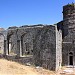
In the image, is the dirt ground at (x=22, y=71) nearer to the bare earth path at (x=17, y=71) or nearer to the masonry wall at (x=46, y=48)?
the bare earth path at (x=17, y=71)

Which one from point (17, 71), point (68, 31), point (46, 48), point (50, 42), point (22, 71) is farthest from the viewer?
point (68, 31)

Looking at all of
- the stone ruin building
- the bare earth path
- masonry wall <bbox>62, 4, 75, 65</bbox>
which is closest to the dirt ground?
the bare earth path

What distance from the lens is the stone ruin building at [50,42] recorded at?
23.1m

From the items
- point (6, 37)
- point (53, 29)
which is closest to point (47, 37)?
point (53, 29)

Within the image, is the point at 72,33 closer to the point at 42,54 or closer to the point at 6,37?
the point at 42,54

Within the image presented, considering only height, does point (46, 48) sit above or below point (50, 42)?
below

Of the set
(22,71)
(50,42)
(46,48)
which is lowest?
(22,71)

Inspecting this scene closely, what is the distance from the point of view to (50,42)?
915 inches

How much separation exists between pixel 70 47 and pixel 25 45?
30.5ft

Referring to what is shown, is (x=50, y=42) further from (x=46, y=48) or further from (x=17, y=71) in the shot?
(x=17, y=71)

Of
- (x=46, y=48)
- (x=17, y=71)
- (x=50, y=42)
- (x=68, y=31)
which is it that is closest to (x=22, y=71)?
(x=17, y=71)

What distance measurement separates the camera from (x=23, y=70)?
834 inches

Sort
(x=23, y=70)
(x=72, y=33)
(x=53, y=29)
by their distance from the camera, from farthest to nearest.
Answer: (x=72, y=33)
(x=53, y=29)
(x=23, y=70)

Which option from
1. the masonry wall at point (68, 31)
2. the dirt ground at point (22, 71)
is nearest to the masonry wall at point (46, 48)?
the dirt ground at point (22, 71)
